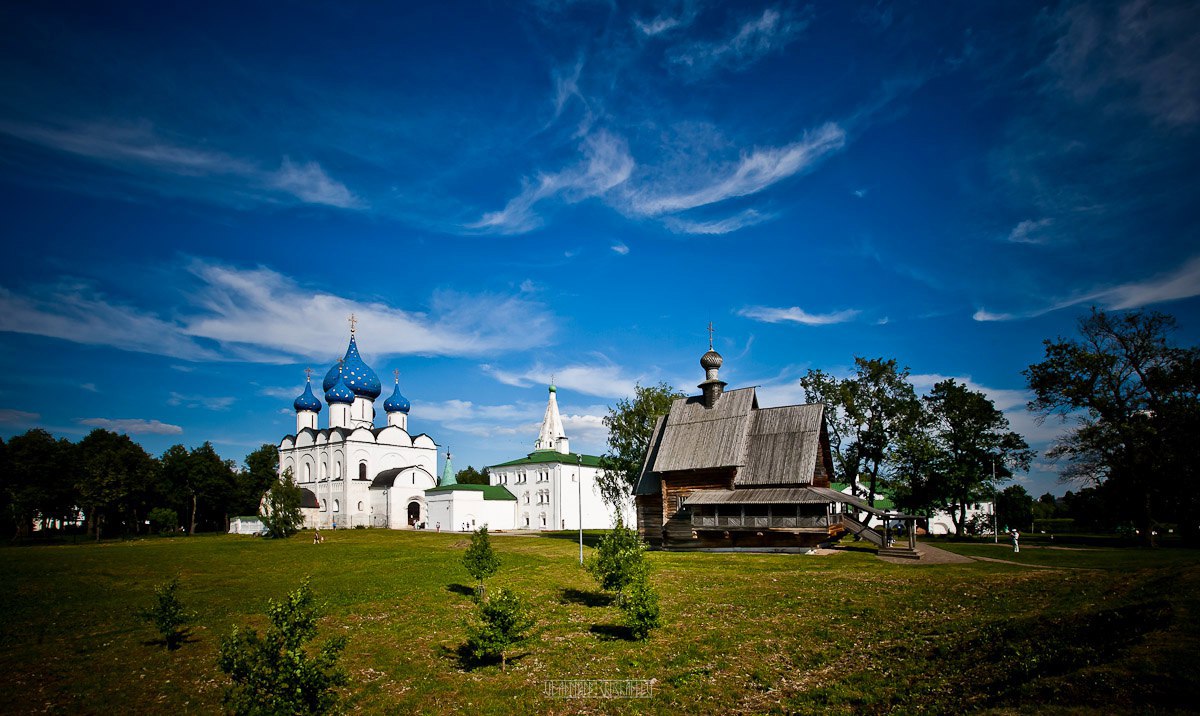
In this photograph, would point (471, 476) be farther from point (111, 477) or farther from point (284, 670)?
point (284, 670)

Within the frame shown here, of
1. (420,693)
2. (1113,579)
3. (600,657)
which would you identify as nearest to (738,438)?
(1113,579)

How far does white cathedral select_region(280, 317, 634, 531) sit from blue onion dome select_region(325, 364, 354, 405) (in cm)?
13

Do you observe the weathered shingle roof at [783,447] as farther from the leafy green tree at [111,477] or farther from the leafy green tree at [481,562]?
the leafy green tree at [111,477]

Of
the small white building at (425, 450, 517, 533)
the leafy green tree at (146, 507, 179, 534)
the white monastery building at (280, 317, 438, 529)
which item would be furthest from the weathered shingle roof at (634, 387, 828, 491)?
the leafy green tree at (146, 507, 179, 534)

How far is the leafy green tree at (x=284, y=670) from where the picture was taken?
829 cm

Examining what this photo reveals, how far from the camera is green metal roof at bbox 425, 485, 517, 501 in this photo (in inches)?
2579

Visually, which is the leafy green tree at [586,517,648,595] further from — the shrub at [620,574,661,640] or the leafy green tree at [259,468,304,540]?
the leafy green tree at [259,468,304,540]

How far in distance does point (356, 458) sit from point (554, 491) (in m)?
Answer: 25.1

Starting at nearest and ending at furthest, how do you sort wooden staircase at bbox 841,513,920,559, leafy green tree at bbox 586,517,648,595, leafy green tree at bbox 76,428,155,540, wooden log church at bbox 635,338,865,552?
leafy green tree at bbox 586,517,648,595, wooden staircase at bbox 841,513,920,559, wooden log church at bbox 635,338,865,552, leafy green tree at bbox 76,428,155,540

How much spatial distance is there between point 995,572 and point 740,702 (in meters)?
18.0

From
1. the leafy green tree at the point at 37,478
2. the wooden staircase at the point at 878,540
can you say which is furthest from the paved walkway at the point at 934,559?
the leafy green tree at the point at 37,478

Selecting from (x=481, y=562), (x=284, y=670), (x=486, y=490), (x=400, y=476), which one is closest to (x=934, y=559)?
(x=481, y=562)

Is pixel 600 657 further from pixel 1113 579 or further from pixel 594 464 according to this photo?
pixel 594 464

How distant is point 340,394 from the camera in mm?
73750
